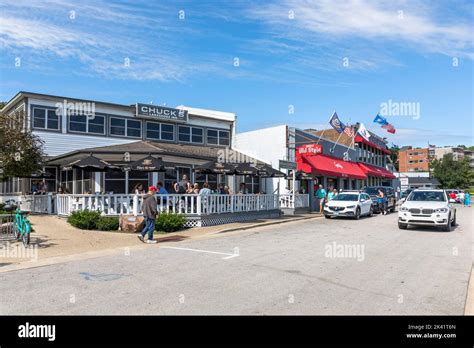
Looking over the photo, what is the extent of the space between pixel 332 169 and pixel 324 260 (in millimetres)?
22428

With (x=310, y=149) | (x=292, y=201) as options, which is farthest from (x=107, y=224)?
(x=310, y=149)

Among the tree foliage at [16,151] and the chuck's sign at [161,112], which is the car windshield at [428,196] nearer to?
the chuck's sign at [161,112]

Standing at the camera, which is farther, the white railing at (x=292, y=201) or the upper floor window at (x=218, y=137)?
the upper floor window at (x=218, y=137)

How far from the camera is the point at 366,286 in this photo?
286 inches

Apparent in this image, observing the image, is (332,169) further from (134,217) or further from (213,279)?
(213,279)

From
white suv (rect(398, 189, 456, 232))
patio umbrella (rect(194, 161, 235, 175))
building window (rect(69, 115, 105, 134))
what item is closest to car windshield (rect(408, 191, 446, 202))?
white suv (rect(398, 189, 456, 232))

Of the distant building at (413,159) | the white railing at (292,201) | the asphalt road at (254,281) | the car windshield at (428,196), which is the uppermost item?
the distant building at (413,159)

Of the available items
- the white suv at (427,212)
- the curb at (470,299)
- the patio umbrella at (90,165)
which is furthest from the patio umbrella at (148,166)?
the curb at (470,299)

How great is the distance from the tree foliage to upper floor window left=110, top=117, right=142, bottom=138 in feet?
18.2

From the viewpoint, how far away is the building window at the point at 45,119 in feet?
71.1

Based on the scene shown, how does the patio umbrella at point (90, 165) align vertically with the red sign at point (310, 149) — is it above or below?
below

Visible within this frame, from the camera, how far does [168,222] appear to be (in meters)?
14.9

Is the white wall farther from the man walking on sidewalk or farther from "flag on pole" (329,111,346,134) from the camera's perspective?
the man walking on sidewalk

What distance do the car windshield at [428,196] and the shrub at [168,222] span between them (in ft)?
32.5
